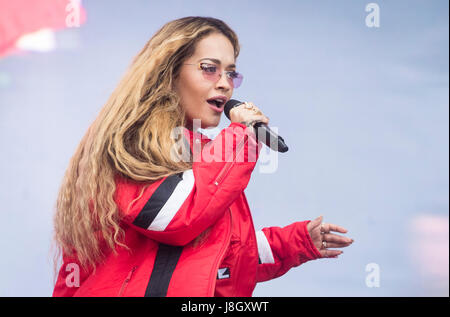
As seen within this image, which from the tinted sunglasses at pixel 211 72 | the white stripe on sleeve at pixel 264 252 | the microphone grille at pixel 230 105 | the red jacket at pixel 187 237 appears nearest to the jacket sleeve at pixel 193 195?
the red jacket at pixel 187 237

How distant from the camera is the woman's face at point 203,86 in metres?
1.51

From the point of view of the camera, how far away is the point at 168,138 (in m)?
1.36

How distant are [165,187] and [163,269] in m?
0.20

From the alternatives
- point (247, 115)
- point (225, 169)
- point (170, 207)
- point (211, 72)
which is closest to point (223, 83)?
point (211, 72)

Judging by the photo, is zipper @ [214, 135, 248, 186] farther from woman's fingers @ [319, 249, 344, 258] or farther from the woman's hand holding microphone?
woman's fingers @ [319, 249, 344, 258]

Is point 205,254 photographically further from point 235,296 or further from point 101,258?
point 101,258

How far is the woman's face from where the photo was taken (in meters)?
Answer: 1.51

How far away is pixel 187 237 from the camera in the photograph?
3.98 ft

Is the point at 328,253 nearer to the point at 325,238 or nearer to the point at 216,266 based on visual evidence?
the point at 325,238

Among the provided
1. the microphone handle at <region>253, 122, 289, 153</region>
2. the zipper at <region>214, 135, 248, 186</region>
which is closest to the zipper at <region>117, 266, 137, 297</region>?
the zipper at <region>214, 135, 248, 186</region>

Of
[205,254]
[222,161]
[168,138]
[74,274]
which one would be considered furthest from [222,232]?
[74,274]

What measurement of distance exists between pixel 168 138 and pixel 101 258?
36 cm

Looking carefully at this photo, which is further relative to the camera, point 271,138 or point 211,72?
point 211,72

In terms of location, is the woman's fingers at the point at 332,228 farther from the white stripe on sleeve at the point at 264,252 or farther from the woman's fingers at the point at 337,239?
the white stripe on sleeve at the point at 264,252
